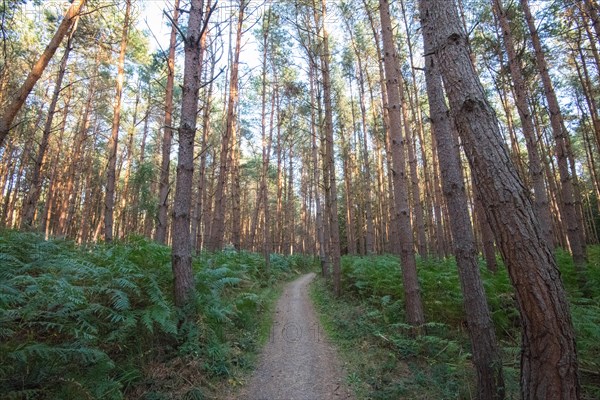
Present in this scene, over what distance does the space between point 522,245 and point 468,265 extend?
64.7 inches

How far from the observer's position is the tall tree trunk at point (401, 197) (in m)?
5.39

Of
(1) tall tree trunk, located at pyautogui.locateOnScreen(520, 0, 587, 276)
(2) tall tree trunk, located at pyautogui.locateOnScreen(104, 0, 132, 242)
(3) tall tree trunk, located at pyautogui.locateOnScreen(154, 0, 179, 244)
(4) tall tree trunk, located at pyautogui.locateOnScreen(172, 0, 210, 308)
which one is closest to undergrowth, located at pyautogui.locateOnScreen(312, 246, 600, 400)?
(1) tall tree trunk, located at pyautogui.locateOnScreen(520, 0, 587, 276)

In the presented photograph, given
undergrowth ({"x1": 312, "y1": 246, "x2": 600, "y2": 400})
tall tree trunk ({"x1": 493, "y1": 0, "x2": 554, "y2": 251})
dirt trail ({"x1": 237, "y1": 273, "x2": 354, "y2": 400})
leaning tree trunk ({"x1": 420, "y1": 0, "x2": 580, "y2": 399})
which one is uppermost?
tall tree trunk ({"x1": 493, "y1": 0, "x2": 554, "y2": 251})

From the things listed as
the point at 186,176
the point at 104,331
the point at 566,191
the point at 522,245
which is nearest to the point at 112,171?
the point at 186,176

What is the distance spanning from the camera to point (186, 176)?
4.63 m

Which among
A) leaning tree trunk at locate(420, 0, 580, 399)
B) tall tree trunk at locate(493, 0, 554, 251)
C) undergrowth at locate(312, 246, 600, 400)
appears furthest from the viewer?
tall tree trunk at locate(493, 0, 554, 251)

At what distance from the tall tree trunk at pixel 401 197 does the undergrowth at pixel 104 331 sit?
295 cm

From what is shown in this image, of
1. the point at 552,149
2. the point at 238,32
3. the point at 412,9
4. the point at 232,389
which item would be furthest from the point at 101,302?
the point at 552,149

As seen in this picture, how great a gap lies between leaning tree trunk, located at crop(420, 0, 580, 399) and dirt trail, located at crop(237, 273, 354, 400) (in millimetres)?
2399

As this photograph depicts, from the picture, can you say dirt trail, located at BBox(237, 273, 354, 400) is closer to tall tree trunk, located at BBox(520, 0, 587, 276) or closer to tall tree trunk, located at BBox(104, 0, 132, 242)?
tall tree trunk, located at BBox(520, 0, 587, 276)

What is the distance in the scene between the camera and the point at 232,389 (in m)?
3.76

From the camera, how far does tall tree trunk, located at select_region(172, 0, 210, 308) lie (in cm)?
443

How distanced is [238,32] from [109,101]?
391 inches

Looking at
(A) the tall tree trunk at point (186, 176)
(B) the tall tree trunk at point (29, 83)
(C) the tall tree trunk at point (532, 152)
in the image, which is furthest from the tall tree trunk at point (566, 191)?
(B) the tall tree trunk at point (29, 83)
